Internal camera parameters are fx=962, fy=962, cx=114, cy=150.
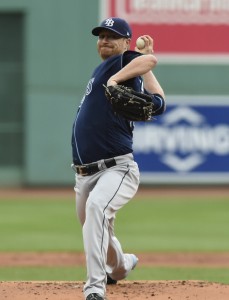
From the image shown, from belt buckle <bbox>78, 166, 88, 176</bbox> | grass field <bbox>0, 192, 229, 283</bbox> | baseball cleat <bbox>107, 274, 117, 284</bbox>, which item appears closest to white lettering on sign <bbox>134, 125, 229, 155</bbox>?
grass field <bbox>0, 192, 229, 283</bbox>

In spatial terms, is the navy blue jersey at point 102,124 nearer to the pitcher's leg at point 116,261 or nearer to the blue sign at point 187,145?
the pitcher's leg at point 116,261

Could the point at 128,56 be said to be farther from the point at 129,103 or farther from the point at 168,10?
the point at 168,10

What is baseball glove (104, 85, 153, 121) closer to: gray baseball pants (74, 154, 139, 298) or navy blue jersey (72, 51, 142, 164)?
navy blue jersey (72, 51, 142, 164)

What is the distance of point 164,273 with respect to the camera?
27.8 feet

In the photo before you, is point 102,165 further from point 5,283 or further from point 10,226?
point 10,226

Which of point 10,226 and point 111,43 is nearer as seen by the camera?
point 111,43

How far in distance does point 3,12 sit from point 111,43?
37.2 ft

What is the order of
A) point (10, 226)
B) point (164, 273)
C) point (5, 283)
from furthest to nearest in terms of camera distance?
point (10, 226) → point (164, 273) → point (5, 283)

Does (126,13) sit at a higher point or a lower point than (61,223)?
higher

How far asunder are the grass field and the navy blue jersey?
2413 mm

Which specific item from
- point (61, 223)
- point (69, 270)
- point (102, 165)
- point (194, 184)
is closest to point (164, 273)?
point (69, 270)

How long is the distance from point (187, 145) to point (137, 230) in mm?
5471

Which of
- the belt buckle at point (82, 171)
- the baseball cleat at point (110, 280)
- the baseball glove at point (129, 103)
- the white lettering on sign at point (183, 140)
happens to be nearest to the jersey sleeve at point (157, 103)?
the baseball glove at point (129, 103)

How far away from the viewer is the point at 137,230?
11664 mm
